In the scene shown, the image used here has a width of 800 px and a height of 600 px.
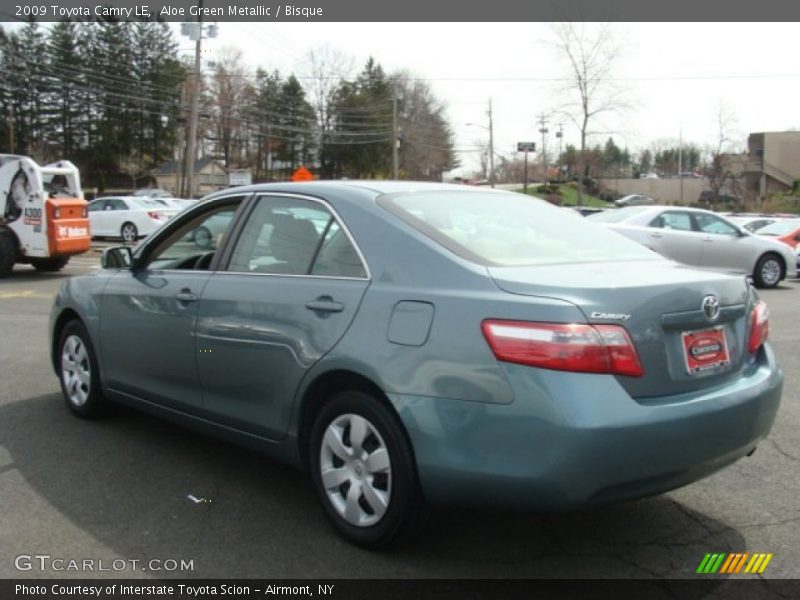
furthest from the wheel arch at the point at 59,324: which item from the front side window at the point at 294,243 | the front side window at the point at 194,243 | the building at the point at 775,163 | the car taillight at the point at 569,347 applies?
the building at the point at 775,163

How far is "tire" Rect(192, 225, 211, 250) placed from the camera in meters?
4.55

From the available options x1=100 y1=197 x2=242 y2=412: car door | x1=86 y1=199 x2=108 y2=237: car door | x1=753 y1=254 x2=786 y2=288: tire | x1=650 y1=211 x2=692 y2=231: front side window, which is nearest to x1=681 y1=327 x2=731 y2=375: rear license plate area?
x1=100 y1=197 x2=242 y2=412: car door

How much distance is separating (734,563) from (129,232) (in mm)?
22255

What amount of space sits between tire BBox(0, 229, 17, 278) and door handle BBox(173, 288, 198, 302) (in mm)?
12416

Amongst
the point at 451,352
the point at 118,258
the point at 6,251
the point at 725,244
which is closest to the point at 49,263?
the point at 6,251

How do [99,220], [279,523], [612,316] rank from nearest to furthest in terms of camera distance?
[612,316], [279,523], [99,220]

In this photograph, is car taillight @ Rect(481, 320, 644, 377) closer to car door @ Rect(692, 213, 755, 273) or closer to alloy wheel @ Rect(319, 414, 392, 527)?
alloy wheel @ Rect(319, 414, 392, 527)

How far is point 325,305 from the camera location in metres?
3.39

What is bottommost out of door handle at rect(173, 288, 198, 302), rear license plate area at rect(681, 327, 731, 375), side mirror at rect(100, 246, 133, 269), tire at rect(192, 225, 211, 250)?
rear license plate area at rect(681, 327, 731, 375)

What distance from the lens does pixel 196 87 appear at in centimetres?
3014

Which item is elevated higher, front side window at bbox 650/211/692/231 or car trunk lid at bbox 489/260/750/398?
front side window at bbox 650/211/692/231

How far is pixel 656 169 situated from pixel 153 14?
84710 mm

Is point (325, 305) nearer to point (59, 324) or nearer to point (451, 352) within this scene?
point (451, 352)

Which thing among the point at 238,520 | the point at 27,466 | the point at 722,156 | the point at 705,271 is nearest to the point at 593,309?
the point at 705,271
